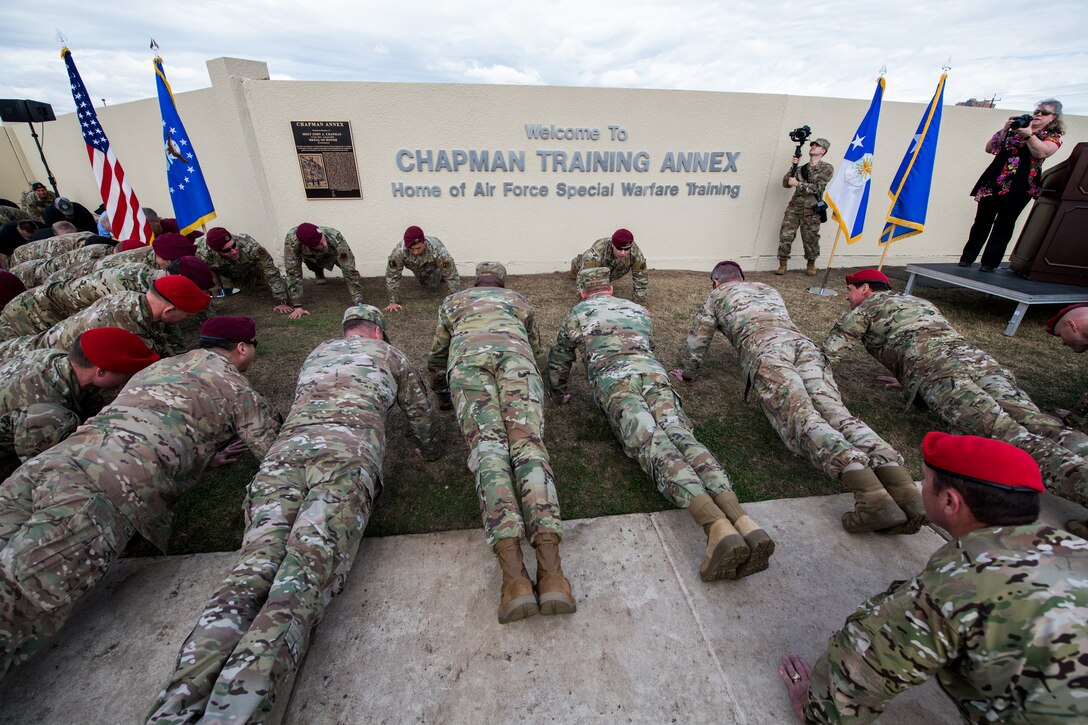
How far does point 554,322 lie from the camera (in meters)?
5.59

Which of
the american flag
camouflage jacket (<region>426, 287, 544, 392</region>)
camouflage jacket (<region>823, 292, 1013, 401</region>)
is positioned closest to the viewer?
camouflage jacket (<region>426, 287, 544, 392</region>)

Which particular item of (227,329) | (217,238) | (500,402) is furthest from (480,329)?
(217,238)

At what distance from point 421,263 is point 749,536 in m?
5.18

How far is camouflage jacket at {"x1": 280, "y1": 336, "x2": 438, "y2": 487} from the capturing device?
2443 millimetres

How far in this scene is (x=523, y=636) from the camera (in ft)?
6.66

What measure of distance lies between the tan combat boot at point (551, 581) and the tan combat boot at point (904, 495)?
1846mm

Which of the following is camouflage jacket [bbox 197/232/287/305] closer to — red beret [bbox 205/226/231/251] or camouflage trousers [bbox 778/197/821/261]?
red beret [bbox 205/226/231/251]

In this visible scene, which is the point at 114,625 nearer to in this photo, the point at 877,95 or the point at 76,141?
the point at 877,95

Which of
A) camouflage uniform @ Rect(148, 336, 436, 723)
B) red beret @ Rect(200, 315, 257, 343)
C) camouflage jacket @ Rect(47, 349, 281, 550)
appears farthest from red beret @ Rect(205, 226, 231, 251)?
camouflage uniform @ Rect(148, 336, 436, 723)

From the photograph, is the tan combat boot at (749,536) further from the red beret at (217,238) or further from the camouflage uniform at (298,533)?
the red beret at (217,238)

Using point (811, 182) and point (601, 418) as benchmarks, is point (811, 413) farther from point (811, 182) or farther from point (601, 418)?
point (811, 182)

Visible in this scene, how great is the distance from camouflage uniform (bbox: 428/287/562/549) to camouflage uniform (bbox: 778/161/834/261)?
6.02 meters

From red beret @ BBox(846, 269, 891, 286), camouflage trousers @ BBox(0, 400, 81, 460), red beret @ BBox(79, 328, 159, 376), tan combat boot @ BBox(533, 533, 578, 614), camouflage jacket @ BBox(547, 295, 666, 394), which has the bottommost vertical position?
tan combat boot @ BBox(533, 533, 578, 614)

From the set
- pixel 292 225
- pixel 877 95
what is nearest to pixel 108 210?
pixel 292 225
